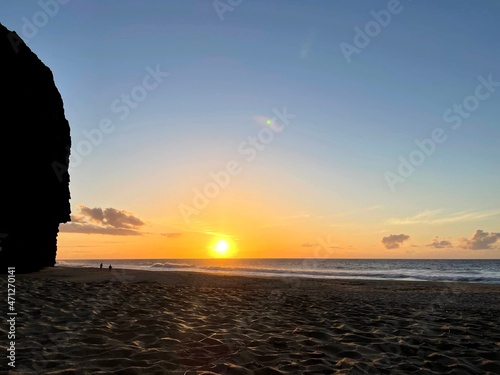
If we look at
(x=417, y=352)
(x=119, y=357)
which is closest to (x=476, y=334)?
(x=417, y=352)

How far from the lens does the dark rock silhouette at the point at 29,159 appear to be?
23500 mm

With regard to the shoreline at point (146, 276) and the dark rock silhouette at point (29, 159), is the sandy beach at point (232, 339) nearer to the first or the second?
the shoreline at point (146, 276)

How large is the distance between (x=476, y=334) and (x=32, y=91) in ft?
106

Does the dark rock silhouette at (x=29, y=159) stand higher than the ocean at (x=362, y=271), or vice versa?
the dark rock silhouette at (x=29, y=159)

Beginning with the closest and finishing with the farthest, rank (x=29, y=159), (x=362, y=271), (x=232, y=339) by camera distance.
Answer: (x=232, y=339) → (x=29, y=159) → (x=362, y=271)

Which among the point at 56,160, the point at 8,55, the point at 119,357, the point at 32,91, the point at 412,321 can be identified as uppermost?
the point at 8,55

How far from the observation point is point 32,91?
26.8 metres

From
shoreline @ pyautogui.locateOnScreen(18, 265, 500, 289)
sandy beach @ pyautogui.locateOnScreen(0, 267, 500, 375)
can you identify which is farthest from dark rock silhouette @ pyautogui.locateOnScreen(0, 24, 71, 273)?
sandy beach @ pyautogui.locateOnScreen(0, 267, 500, 375)

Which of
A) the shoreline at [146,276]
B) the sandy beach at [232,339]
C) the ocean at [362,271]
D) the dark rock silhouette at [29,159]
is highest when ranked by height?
the dark rock silhouette at [29,159]

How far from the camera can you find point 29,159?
25812 mm

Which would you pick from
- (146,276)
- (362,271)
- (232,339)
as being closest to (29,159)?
(146,276)

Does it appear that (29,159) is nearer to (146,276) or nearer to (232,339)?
(146,276)

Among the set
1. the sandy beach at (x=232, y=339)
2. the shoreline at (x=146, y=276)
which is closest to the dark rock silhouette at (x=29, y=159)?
the shoreline at (x=146, y=276)

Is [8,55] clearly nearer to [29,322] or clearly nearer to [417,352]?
[29,322]
